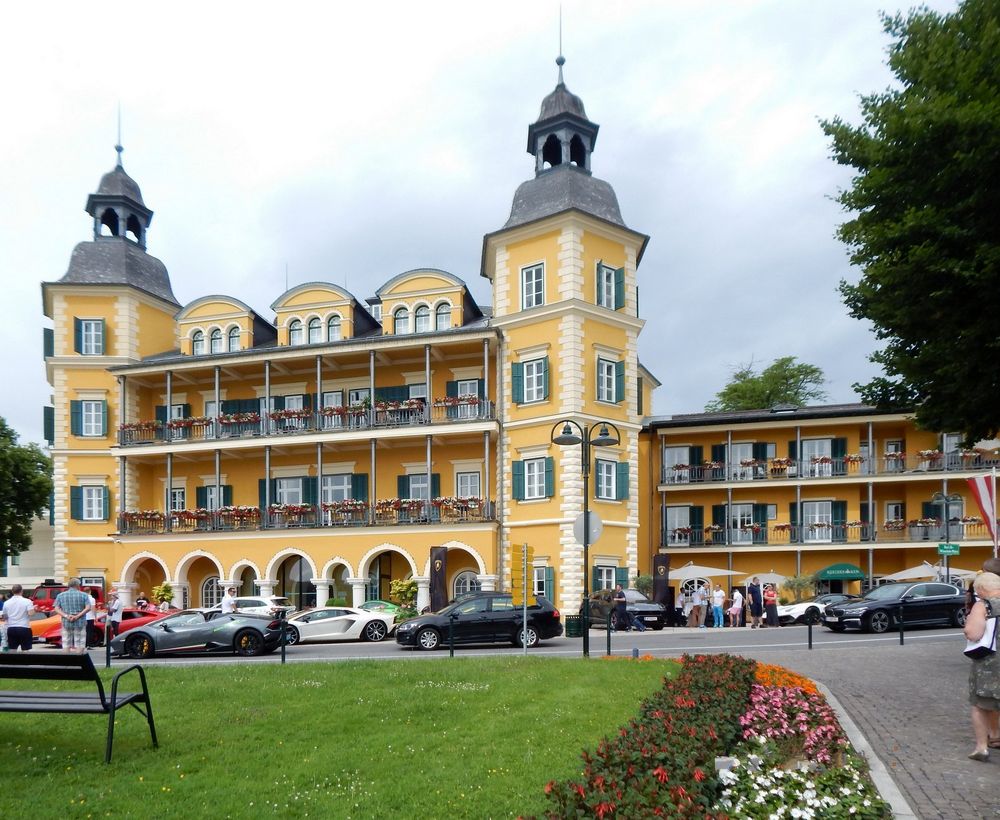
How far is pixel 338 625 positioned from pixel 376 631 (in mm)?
1144

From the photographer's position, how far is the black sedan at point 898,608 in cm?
2531

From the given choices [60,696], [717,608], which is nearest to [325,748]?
[60,696]

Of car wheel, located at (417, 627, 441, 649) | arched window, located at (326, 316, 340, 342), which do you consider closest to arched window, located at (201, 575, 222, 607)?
arched window, located at (326, 316, 340, 342)

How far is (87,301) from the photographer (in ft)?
131

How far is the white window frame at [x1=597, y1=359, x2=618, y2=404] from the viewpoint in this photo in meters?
33.0

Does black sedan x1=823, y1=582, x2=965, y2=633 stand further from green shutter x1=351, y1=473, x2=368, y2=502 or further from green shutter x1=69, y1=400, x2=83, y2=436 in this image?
green shutter x1=69, y1=400, x2=83, y2=436

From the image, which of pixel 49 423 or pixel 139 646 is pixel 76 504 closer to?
pixel 49 423

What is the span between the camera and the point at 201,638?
69.8ft

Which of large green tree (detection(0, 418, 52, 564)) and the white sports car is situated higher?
large green tree (detection(0, 418, 52, 564))

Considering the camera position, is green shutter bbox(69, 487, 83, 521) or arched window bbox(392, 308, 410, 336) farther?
green shutter bbox(69, 487, 83, 521)

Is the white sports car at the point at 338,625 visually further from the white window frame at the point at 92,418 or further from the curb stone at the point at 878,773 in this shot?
the white window frame at the point at 92,418

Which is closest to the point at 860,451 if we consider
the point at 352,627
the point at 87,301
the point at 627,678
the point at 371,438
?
the point at 371,438

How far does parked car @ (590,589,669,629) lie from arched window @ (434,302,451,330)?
1329 centimetres

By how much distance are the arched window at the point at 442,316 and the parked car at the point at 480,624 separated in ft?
52.9
